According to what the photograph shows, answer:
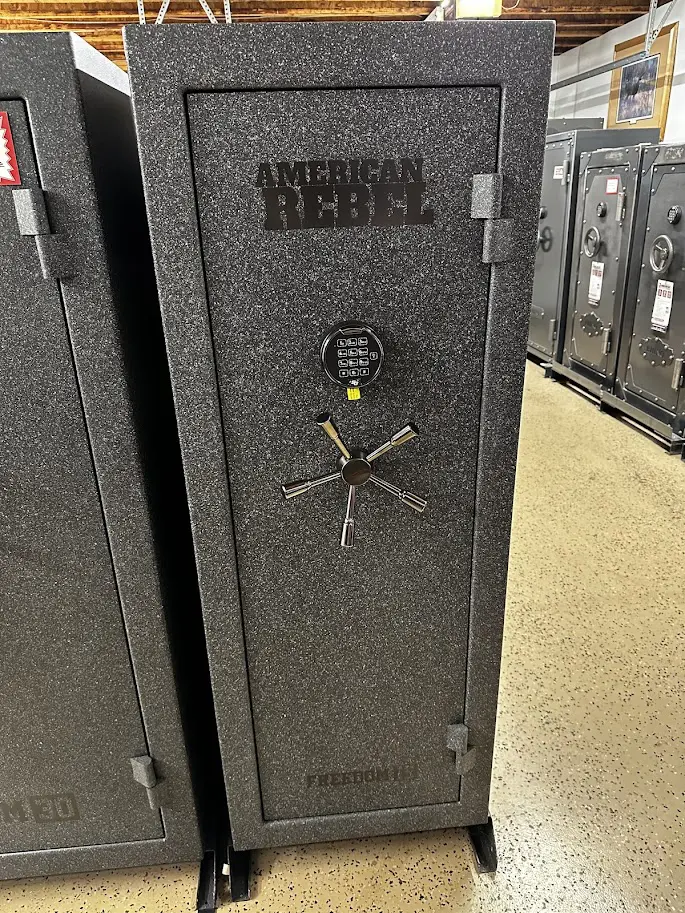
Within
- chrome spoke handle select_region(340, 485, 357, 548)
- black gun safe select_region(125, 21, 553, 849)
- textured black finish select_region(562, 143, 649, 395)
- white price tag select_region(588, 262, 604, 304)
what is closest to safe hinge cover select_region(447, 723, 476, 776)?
black gun safe select_region(125, 21, 553, 849)

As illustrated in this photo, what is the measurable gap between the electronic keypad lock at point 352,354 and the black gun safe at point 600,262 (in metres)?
3.20

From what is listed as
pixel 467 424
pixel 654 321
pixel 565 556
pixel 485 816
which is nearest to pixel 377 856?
pixel 485 816

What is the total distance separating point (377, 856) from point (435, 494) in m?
0.86

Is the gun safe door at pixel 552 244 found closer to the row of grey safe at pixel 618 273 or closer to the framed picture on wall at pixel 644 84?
the row of grey safe at pixel 618 273

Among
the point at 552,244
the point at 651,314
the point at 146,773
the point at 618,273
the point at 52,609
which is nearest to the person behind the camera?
the point at 52,609

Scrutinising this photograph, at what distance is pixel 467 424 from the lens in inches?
42.7

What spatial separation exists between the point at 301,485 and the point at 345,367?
0.20m

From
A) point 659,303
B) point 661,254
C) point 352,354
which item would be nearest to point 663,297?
point 659,303

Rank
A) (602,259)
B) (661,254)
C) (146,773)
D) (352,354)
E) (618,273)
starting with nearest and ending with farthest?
(352,354)
(146,773)
(661,254)
(618,273)
(602,259)

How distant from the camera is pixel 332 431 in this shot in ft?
3.33

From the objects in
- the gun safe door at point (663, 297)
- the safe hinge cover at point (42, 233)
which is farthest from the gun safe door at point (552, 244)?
the safe hinge cover at point (42, 233)

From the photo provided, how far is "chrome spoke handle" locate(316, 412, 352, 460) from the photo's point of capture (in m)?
1.01

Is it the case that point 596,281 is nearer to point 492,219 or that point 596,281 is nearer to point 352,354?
point 492,219

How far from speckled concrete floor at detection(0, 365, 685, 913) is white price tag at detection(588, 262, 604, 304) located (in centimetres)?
174
